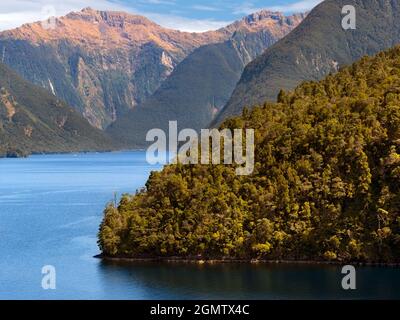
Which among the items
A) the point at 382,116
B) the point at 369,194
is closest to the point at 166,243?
the point at 369,194

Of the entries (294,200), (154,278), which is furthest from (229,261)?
(154,278)

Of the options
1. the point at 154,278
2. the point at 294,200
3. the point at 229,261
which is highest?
the point at 294,200

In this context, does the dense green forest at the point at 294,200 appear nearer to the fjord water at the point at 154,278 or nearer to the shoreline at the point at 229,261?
the shoreline at the point at 229,261

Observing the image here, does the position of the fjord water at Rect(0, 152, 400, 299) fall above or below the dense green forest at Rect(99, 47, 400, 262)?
below

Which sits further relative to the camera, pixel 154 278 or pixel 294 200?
pixel 294 200

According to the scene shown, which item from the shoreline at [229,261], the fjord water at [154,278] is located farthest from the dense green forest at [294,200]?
the fjord water at [154,278]

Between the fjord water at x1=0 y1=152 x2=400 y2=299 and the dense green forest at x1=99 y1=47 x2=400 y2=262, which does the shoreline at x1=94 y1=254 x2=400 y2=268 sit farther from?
the fjord water at x1=0 y1=152 x2=400 y2=299

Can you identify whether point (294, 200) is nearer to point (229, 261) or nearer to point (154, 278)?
point (229, 261)

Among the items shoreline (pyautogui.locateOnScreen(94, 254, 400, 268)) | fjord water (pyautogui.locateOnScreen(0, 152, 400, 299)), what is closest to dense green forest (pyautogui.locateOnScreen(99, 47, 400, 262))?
shoreline (pyautogui.locateOnScreen(94, 254, 400, 268))
